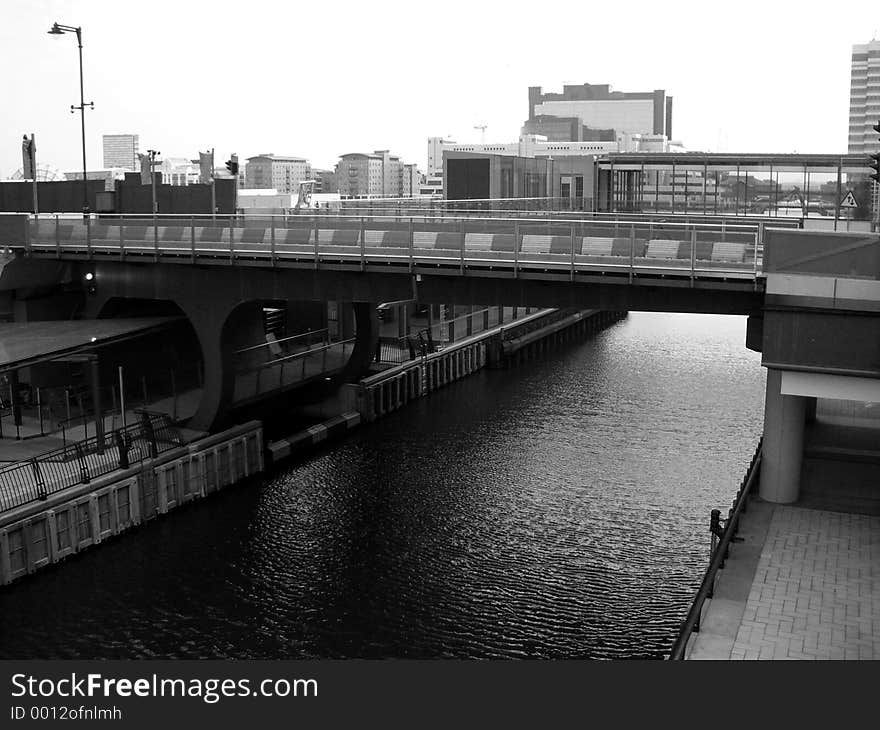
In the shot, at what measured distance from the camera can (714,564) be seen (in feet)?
60.3

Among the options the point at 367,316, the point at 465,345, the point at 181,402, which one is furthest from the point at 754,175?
the point at 181,402

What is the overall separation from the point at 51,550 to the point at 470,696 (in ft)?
46.6

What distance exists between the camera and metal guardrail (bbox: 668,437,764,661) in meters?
15.8

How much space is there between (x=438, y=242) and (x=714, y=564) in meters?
11.8

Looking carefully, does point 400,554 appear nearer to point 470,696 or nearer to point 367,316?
point 470,696

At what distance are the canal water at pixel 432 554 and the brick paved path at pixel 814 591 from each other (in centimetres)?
310

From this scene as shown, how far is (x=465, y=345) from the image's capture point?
50.8 meters

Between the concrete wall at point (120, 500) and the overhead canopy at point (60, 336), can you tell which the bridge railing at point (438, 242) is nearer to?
the overhead canopy at point (60, 336)

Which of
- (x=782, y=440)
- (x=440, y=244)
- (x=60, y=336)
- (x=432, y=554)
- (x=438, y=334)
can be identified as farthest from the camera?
(x=438, y=334)

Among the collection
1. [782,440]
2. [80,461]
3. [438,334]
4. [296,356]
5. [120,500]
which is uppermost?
[782,440]

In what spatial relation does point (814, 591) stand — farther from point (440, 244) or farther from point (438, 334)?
point (438, 334)

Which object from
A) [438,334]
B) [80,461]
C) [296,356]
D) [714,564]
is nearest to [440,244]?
[80,461]

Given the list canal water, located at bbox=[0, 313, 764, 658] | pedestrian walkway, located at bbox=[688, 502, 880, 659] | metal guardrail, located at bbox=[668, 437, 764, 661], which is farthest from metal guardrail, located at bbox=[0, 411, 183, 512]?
pedestrian walkway, located at bbox=[688, 502, 880, 659]

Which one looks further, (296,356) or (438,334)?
(438,334)
